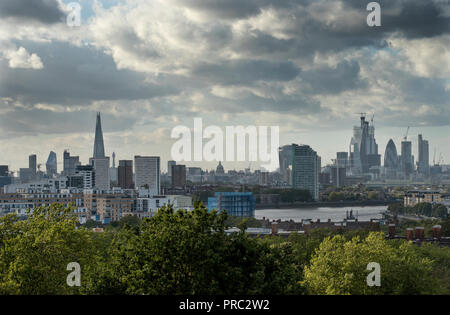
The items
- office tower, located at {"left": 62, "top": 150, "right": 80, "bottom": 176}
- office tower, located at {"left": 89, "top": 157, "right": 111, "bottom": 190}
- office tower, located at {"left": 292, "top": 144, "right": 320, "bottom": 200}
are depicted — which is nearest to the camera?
office tower, located at {"left": 89, "top": 157, "right": 111, "bottom": 190}

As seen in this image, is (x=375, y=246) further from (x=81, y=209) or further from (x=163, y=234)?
(x=81, y=209)

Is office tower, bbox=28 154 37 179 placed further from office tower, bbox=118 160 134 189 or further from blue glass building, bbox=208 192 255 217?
blue glass building, bbox=208 192 255 217

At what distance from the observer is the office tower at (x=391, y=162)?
12100 cm

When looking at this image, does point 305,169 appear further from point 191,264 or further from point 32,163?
point 191,264

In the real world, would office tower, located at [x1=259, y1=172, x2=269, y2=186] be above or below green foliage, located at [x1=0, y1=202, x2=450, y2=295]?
above

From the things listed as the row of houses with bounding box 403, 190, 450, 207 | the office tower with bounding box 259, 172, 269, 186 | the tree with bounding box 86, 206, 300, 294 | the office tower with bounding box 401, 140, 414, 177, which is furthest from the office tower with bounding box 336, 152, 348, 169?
the tree with bounding box 86, 206, 300, 294

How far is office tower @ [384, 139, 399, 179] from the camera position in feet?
397

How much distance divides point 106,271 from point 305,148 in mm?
78073

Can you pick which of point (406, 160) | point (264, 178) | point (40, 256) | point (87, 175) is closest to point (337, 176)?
point (264, 178)

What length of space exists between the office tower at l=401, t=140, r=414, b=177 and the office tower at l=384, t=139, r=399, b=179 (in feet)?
5.74

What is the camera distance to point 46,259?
26.6ft

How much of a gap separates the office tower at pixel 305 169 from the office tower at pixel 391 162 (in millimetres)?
42919
